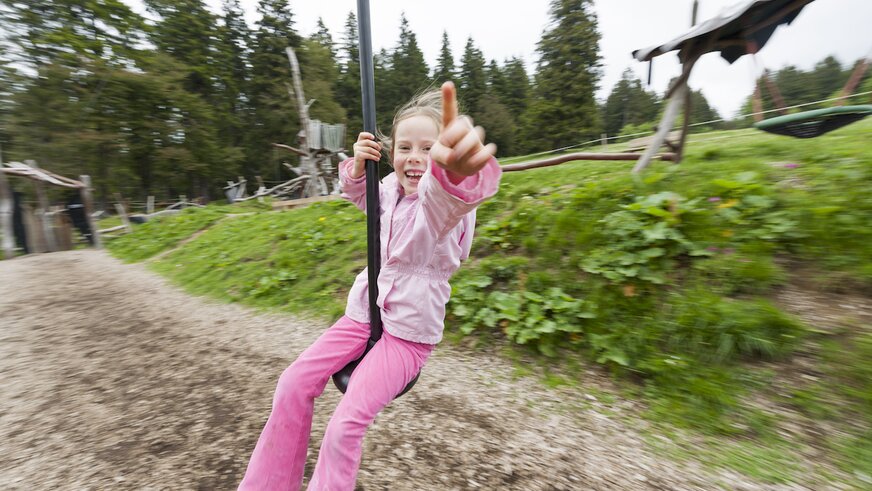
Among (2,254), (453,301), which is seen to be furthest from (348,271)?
(2,254)

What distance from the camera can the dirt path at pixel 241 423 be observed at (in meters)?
1.84

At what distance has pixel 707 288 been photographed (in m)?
2.57

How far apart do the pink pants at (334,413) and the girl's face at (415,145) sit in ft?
2.06

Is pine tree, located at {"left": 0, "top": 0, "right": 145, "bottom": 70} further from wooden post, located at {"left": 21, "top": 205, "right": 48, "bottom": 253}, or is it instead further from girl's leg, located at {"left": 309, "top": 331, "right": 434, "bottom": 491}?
girl's leg, located at {"left": 309, "top": 331, "right": 434, "bottom": 491}

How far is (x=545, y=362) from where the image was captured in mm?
2809

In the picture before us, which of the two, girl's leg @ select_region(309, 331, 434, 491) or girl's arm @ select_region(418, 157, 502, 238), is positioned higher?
girl's arm @ select_region(418, 157, 502, 238)

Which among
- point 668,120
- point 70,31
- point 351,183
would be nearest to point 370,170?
point 351,183

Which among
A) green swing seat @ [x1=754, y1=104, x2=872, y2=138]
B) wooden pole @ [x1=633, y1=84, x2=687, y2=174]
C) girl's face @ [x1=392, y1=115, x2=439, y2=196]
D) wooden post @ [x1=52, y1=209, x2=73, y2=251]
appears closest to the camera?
girl's face @ [x1=392, y1=115, x2=439, y2=196]

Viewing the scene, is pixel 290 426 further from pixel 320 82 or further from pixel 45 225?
pixel 320 82

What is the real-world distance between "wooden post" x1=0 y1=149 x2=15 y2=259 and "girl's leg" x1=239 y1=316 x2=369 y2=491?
1387 cm

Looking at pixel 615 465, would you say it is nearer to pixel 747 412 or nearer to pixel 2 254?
pixel 747 412

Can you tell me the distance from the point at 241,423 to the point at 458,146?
220 cm

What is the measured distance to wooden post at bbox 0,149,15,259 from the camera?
10422 millimetres

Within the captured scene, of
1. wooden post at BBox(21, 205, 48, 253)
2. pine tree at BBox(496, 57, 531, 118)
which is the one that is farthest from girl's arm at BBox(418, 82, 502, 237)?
pine tree at BBox(496, 57, 531, 118)
